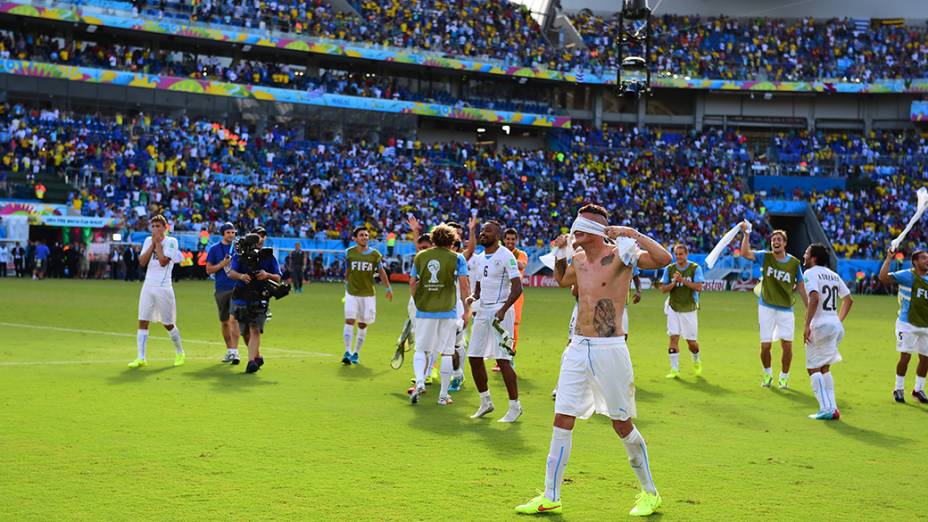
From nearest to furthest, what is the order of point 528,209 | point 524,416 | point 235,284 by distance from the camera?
1. point 524,416
2. point 235,284
3. point 528,209

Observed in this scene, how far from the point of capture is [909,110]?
7606cm

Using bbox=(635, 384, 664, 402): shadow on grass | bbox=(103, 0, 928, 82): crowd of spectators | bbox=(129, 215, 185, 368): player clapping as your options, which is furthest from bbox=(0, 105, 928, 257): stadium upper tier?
bbox=(635, 384, 664, 402): shadow on grass

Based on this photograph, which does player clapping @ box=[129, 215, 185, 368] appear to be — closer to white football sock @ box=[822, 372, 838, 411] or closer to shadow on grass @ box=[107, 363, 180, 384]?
shadow on grass @ box=[107, 363, 180, 384]

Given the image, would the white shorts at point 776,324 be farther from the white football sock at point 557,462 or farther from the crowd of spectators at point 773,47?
the crowd of spectators at point 773,47

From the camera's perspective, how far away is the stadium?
332 inches

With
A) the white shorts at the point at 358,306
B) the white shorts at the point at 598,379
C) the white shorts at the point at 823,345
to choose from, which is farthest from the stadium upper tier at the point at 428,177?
the white shorts at the point at 598,379

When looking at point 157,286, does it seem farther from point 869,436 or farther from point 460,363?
point 869,436

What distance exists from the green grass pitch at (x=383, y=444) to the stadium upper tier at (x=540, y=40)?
42.6 m

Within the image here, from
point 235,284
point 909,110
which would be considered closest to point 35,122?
point 235,284

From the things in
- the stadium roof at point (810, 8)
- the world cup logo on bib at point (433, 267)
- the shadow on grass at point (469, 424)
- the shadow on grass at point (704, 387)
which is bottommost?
the shadow on grass at point (704, 387)

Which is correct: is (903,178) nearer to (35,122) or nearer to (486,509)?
(35,122)

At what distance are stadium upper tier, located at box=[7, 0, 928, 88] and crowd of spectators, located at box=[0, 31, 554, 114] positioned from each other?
2135 millimetres

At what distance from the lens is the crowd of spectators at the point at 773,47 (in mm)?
73938

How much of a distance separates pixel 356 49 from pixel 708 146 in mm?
24894
